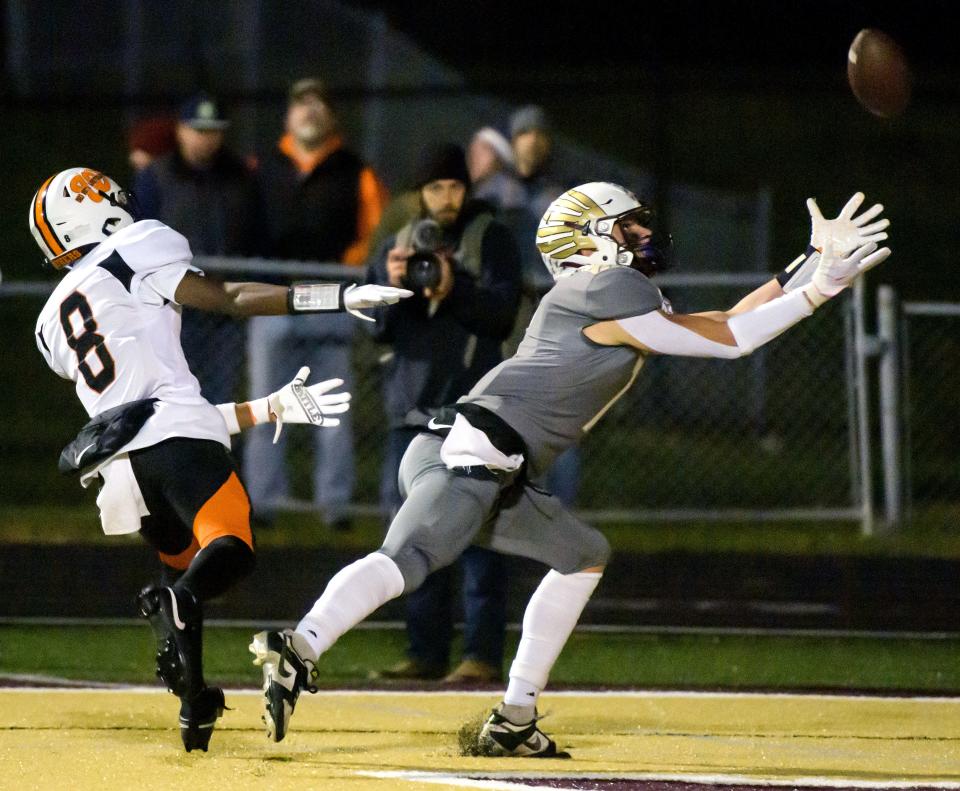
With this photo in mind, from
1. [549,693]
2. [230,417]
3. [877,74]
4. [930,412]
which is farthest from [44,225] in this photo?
[930,412]

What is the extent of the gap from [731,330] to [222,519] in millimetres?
1791

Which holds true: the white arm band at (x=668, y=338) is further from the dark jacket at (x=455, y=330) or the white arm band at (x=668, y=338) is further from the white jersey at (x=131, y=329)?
the dark jacket at (x=455, y=330)

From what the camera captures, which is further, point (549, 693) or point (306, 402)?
point (549, 693)

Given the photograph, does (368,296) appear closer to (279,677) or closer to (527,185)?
(279,677)

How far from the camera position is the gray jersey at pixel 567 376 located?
6285 millimetres

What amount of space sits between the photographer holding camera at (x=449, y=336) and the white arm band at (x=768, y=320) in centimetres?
213

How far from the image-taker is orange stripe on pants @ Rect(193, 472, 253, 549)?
20.7 feet

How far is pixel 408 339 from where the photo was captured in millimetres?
8336

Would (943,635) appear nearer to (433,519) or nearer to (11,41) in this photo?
(433,519)

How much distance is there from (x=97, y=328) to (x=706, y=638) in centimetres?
417

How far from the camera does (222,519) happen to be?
633 cm

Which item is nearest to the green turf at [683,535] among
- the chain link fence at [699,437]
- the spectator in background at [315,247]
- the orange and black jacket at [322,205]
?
the chain link fence at [699,437]

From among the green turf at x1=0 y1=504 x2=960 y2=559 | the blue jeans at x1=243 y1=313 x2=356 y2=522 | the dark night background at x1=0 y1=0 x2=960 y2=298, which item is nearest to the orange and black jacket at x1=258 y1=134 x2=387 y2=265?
the blue jeans at x1=243 y1=313 x2=356 y2=522

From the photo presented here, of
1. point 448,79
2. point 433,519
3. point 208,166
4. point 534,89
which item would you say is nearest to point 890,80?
point 433,519
